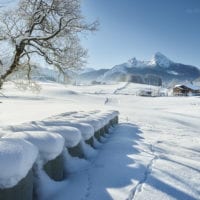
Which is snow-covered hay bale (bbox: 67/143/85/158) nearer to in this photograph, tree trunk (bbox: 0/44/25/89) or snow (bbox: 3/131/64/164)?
snow (bbox: 3/131/64/164)

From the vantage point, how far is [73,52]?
18.3m

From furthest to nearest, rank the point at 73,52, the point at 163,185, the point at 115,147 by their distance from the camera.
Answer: the point at 73,52, the point at 115,147, the point at 163,185

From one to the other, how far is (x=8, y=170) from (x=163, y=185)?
2463 millimetres

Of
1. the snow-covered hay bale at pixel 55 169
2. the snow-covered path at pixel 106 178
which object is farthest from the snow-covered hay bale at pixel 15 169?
the snow-covered path at pixel 106 178

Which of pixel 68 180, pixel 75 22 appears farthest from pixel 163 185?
pixel 75 22

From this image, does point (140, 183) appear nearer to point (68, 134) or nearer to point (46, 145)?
point (68, 134)

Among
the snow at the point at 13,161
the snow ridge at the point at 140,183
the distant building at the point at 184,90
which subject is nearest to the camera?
the snow at the point at 13,161

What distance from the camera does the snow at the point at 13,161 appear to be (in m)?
3.28

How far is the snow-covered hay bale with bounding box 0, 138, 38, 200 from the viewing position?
3.29 metres

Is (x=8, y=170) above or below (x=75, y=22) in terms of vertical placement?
below

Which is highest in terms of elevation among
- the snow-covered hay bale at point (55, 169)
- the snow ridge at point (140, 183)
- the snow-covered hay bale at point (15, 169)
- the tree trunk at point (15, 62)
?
the tree trunk at point (15, 62)

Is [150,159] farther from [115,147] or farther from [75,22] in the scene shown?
[75,22]

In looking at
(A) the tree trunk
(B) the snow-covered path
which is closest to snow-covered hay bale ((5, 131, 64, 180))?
(B) the snow-covered path

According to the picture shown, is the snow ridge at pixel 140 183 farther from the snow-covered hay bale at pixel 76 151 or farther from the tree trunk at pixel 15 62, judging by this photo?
the tree trunk at pixel 15 62
